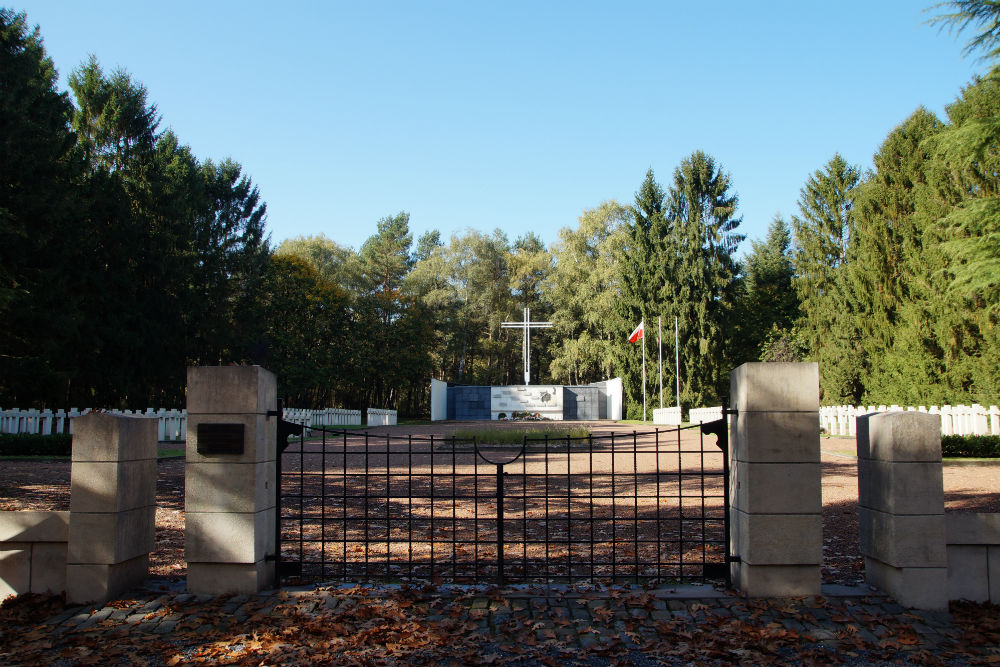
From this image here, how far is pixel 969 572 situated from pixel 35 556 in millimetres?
6823

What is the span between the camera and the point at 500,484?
5371 millimetres

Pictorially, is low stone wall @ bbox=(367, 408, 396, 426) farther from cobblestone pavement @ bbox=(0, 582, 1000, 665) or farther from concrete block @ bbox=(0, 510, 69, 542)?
cobblestone pavement @ bbox=(0, 582, 1000, 665)

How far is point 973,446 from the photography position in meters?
15.3

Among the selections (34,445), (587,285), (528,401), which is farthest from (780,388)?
(587,285)

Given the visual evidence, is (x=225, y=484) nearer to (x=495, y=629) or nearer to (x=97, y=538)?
(x=97, y=538)

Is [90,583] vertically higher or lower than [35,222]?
lower

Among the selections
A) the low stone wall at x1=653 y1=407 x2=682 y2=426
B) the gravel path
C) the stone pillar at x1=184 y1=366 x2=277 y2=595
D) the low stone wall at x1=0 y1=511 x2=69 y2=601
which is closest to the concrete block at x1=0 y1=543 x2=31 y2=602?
the low stone wall at x1=0 y1=511 x2=69 y2=601

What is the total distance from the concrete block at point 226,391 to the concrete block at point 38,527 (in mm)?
1230

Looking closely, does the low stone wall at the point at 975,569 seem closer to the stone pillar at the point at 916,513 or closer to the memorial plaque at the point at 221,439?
the stone pillar at the point at 916,513

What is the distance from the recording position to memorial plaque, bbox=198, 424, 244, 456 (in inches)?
204

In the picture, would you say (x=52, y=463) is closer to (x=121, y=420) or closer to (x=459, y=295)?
(x=121, y=420)

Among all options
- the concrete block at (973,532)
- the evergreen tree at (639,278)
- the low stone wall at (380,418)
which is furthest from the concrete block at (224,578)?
the evergreen tree at (639,278)

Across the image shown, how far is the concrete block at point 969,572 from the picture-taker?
5.03 meters

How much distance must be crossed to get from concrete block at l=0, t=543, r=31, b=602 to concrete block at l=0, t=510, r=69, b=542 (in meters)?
0.09
